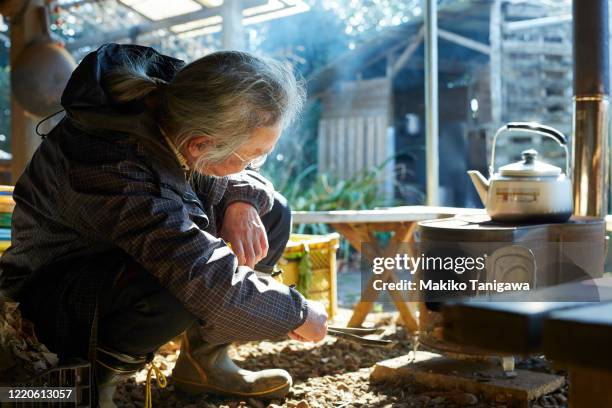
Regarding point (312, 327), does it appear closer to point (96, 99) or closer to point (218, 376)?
point (218, 376)

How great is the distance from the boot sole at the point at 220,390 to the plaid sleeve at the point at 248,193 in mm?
573

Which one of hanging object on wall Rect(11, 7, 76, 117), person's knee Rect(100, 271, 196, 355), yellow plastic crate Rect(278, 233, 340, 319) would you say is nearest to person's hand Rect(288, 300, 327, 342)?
person's knee Rect(100, 271, 196, 355)

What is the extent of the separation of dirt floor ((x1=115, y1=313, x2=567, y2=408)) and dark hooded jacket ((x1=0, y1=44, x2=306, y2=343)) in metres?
0.61

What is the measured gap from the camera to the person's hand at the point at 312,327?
71.8 inches

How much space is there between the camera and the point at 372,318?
3916 mm

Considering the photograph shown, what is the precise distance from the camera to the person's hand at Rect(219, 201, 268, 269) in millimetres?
2100

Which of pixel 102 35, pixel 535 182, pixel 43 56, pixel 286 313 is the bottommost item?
pixel 286 313

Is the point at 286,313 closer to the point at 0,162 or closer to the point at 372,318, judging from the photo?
the point at 372,318

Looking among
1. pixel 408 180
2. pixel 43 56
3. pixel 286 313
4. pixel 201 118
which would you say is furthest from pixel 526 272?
pixel 408 180

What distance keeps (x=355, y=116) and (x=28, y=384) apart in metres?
6.56

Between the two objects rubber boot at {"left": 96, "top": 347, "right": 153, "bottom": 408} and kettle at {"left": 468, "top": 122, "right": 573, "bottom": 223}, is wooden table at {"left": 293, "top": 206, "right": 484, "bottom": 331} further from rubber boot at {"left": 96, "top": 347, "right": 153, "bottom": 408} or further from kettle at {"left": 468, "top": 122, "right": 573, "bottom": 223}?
rubber boot at {"left": 96, "top": 347, "right": 153, "bottom": 408}

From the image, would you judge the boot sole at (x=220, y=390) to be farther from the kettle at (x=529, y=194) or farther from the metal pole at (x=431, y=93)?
the metal pole at (x=431, y=93)

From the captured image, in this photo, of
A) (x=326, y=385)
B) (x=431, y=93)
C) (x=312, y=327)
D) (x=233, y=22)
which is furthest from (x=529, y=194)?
(x=233, y=22)

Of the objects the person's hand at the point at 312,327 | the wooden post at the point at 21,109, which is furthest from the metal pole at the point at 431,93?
the wooden post at the point at 21,109
